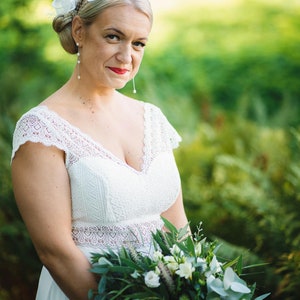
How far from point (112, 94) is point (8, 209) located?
2070 millimetres

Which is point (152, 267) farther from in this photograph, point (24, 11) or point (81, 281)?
point (24, 11)

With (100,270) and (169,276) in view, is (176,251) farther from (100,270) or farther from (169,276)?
(100,270)

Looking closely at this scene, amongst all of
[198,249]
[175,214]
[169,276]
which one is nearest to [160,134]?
[175,214]

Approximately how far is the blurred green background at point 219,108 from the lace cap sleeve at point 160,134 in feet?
2.31

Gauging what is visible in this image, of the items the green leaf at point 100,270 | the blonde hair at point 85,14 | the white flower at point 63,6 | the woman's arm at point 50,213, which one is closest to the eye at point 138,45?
the blonde hair at point 85,14

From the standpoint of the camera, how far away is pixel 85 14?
2.66 meters

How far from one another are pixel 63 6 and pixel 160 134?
77 centimetres

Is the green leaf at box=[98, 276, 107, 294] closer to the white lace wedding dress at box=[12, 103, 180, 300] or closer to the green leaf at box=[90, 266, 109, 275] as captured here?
the green leaf at box=[90, 266, 109, 275]

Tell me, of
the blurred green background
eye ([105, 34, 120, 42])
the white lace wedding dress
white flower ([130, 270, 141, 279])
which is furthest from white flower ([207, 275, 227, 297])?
eye ([105, 34, 120, 42])

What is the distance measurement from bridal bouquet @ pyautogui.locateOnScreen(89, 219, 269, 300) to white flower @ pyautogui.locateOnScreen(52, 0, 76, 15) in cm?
112

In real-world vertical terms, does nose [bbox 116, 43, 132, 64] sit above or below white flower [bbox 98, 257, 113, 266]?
above

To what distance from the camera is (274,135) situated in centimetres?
558

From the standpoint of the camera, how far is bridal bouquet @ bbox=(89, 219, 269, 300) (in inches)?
90.2

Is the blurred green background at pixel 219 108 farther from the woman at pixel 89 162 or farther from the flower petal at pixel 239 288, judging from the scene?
the flower petal at pixel 239 288
